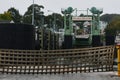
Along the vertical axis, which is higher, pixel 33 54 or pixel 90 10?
pixel 90 10

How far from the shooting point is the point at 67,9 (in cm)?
6122

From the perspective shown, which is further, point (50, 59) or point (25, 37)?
point (25, 37)

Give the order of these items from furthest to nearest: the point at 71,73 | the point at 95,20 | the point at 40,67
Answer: the point at 95,20
the point at 40,67
the point at 71,73

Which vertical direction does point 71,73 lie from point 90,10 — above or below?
below

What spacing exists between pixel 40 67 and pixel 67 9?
46.9 m

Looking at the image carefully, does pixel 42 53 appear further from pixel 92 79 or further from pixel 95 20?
pixel 95 20

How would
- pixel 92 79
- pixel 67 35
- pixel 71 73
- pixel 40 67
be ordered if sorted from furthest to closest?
pixel 67 35
pixel 40 67
pixel 71 73
pixel 92 79

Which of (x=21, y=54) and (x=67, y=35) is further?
(x=67, y=35)

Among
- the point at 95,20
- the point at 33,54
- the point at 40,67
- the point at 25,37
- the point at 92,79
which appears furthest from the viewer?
the point at 95,20

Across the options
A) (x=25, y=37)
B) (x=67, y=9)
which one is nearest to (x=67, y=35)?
(x=67, y=9)

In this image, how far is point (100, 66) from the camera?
1438 cm

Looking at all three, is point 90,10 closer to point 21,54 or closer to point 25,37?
point 25,37

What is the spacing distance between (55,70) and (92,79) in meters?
2.82

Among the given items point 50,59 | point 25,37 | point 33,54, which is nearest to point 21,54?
point 33,54
